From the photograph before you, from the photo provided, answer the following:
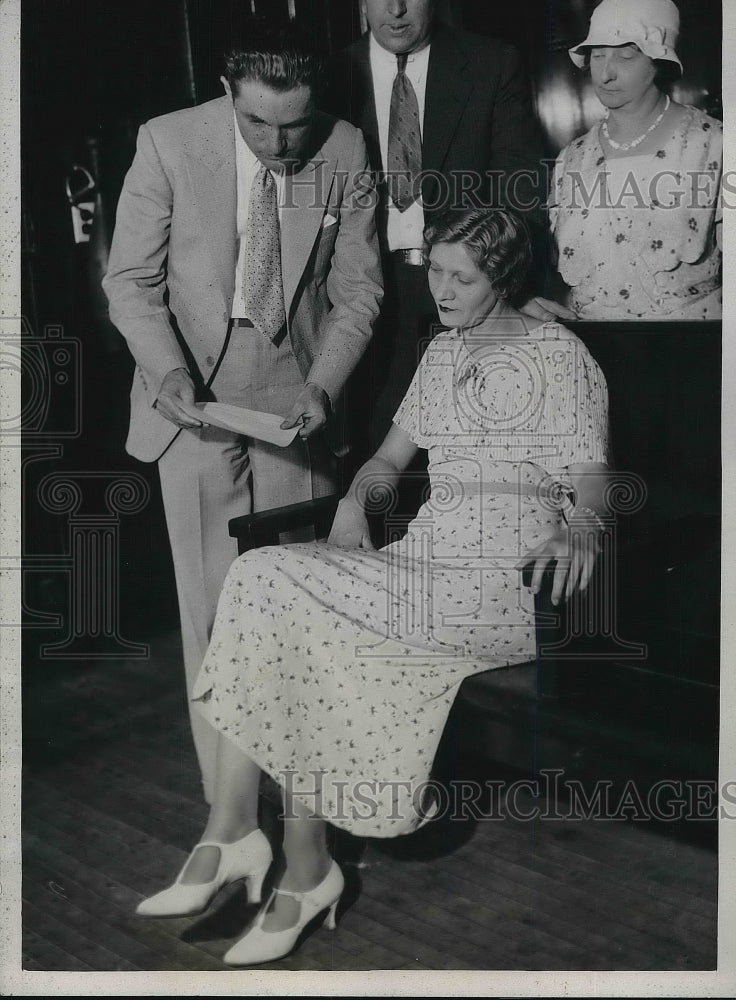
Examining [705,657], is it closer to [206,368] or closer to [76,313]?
[206,368]

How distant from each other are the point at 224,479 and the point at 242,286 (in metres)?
0.52

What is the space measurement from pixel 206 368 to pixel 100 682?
94 cm

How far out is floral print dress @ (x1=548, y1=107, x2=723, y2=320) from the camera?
9.08 feet

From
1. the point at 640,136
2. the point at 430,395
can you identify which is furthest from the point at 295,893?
the point at 640,136

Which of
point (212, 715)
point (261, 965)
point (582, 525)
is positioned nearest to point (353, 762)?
point (212, 715)

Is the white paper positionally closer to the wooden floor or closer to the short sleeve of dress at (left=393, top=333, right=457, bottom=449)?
the short sleeve of dress at (left=393, top=333, right=457, bottom=449)

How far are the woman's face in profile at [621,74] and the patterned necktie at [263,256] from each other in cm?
88

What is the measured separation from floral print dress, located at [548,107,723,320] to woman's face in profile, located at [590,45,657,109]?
12 centimetres

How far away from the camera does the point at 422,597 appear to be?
2754 millimetres

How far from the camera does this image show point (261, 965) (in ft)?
9.46

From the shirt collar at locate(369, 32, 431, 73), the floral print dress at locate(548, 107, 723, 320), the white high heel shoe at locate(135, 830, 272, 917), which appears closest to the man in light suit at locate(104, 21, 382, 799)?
the shirt collar at locate(369, 32, 431, 73)
